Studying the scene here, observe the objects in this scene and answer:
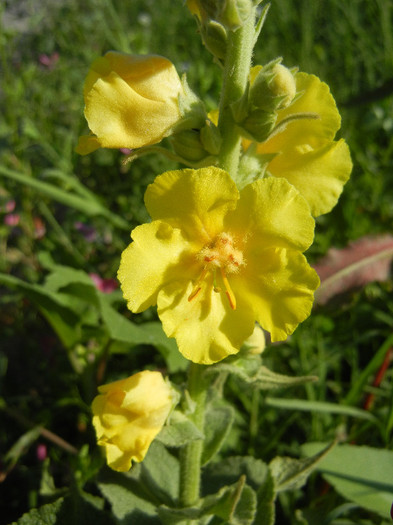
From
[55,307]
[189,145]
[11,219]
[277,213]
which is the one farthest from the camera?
[11,219]

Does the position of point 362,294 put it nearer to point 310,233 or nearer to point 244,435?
point 244,435

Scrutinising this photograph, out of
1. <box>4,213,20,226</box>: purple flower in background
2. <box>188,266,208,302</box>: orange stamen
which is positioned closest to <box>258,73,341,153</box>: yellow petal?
<box>188,266,208,302</box>: orange stamen

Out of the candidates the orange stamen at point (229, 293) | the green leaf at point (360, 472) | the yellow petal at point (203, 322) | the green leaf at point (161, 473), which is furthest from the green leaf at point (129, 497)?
the orange stamen at point (229, 293)

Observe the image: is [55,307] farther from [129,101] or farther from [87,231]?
[129,101]

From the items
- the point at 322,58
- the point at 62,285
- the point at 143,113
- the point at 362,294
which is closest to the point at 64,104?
the point at 322,58

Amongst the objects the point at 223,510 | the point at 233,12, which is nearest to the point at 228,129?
the point at 233,12

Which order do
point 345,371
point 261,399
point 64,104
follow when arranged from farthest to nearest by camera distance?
1. point 64,104
2. point 345,371
3. point 261,399

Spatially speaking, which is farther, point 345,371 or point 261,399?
point 345,371

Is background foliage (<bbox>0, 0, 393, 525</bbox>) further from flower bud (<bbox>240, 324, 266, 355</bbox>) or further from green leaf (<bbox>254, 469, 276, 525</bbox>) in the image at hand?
flower bud (<bbox>240, 324, 266, 355</bbox>)
